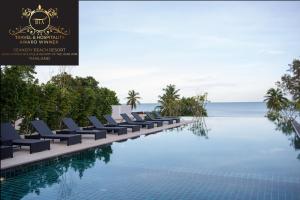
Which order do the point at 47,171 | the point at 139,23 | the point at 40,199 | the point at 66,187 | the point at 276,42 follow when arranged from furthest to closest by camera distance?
the point at 276,42 < the point at 139,23 < the point at 47,171 < the point at 66,187 < the point at 40,199

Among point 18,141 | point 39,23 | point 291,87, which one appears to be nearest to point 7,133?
point 18,141

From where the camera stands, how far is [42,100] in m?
15.9

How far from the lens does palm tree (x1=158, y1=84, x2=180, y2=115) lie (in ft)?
101

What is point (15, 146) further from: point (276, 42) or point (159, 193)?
point (276, 42)

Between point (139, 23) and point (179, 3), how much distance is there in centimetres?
1038

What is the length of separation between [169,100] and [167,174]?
23639 mm

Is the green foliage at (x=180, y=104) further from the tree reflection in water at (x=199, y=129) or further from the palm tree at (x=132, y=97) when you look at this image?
the palm tree at (x=132, y=97)

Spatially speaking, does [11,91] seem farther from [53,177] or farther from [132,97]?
[132,97]

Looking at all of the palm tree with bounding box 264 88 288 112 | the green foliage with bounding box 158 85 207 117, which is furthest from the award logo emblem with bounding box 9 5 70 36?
the palm tree with bounding box 264 88 288 112

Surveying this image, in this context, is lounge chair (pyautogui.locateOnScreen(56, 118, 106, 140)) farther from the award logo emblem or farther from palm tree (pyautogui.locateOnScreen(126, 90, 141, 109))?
palm tree (pyautogui.locateOnScreen(126, 90, 141, 109))

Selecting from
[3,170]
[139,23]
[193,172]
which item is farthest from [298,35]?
[3,170]

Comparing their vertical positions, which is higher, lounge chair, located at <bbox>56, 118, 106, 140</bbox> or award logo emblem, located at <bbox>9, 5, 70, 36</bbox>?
award logo emblem, located at <bbox>9, 5, 70, 36</bbox>

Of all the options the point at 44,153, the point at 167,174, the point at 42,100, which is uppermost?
the point at 42,100

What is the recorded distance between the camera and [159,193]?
6781 mm
